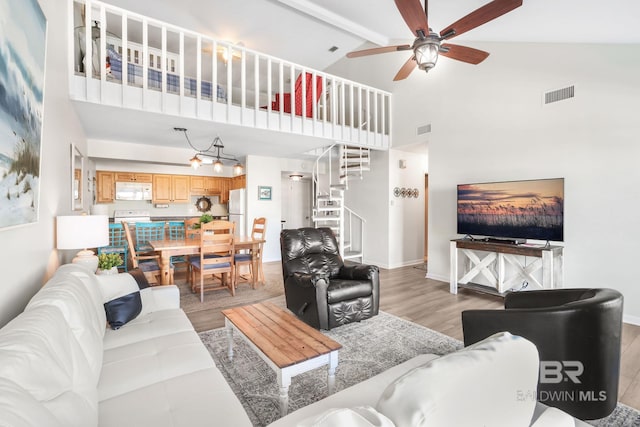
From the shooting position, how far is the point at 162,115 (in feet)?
12.1

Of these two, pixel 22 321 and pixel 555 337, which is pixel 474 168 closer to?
pixel 555 337

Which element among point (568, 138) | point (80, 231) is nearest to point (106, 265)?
point (80, 231)

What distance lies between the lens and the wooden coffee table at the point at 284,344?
1664 mm

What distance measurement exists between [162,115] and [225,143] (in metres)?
1.67

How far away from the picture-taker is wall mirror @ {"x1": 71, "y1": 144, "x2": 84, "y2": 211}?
10.1 feet

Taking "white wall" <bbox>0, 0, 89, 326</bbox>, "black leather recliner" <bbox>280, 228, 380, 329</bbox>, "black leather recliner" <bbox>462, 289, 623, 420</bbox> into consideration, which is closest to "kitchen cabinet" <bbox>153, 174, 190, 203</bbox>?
"white wall" <bbox>0, 0, 89, 326</bbox>

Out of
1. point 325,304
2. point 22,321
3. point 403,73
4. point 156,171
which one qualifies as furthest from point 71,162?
point 156,171

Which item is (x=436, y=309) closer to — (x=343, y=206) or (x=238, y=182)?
(x=343, y=206)

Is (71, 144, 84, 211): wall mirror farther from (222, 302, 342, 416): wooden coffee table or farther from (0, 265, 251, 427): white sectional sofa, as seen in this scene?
(222, 302, 342, 416): wooden coffee table

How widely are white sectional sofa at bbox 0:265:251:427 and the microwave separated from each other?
524cm

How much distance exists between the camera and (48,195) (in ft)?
7.06

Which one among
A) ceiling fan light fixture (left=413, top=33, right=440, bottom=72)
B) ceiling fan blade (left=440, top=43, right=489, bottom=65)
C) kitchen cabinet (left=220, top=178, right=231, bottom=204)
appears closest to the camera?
ceiling fan light fixture (left=413, top=33, right=440, bottom=72)

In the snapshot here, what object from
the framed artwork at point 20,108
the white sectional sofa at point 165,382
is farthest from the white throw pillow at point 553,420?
the framed artwork at point 20,108

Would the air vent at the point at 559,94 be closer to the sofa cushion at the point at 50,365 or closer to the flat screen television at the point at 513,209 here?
the flat screen television at the point at 513,209
